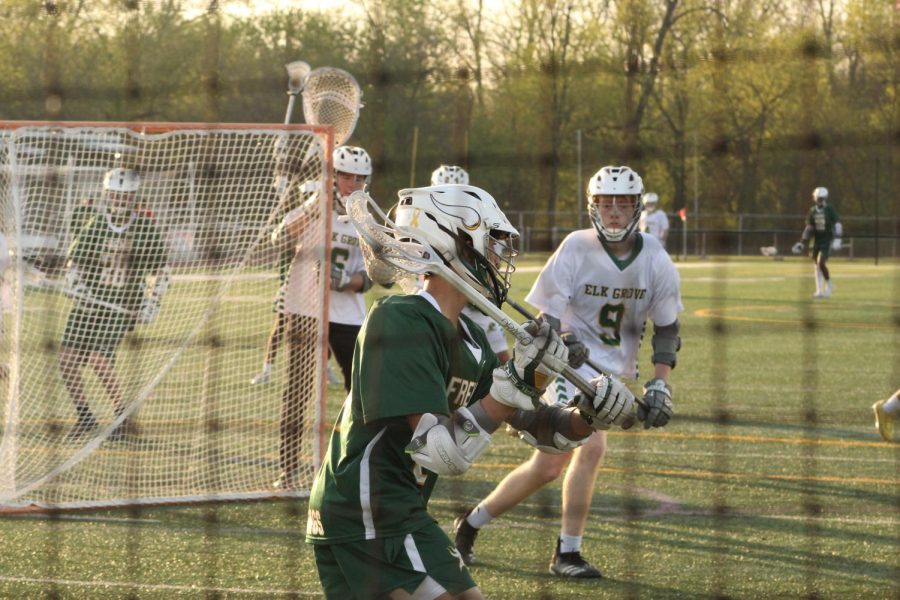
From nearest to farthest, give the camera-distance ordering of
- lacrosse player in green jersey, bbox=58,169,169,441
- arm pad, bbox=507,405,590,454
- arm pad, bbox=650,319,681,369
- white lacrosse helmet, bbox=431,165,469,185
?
arm pad, bbox=507,405,590,454
arm pad, bbox=650,319,681,369
lacrosse player in green jersey, bbox=58,169,169,441
white lacrosse helmet, bbox=431,165,469,185

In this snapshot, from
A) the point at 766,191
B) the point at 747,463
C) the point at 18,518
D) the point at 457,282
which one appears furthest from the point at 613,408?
the point at 766,191

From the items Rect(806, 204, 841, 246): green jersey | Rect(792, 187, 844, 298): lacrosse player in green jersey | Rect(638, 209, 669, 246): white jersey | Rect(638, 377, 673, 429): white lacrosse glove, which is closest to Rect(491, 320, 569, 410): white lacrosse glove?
Result: Rect(638, 377, 673, 429): white lacrosse glove

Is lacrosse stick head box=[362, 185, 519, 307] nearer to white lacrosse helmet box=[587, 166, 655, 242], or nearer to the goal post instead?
white lacrosse helmet box=[587, 166, 655, 242]

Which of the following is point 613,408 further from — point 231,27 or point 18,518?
point 231,27

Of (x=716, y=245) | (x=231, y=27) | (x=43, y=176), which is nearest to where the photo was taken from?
(x=43, y=176)

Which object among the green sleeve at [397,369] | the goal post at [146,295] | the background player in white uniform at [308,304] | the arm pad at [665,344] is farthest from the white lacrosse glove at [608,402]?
the background player in white uniform at [308,304]

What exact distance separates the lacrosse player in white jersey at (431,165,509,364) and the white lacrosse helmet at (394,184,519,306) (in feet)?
7.91

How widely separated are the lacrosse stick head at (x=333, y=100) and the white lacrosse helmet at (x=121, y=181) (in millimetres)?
1281

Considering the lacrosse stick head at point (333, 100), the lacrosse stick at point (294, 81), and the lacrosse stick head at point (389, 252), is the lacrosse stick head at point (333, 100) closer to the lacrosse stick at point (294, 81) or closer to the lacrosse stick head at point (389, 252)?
the lacrosse stick at point (294, 81)

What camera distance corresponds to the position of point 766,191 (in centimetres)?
2255

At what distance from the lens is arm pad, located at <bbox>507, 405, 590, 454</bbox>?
3.81 meters

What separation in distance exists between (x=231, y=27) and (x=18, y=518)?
7.91m

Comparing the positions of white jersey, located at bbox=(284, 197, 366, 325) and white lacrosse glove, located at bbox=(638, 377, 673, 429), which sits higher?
white jersey, located at bbox=(284, 197, 366, 325)

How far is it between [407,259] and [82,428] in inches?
218
